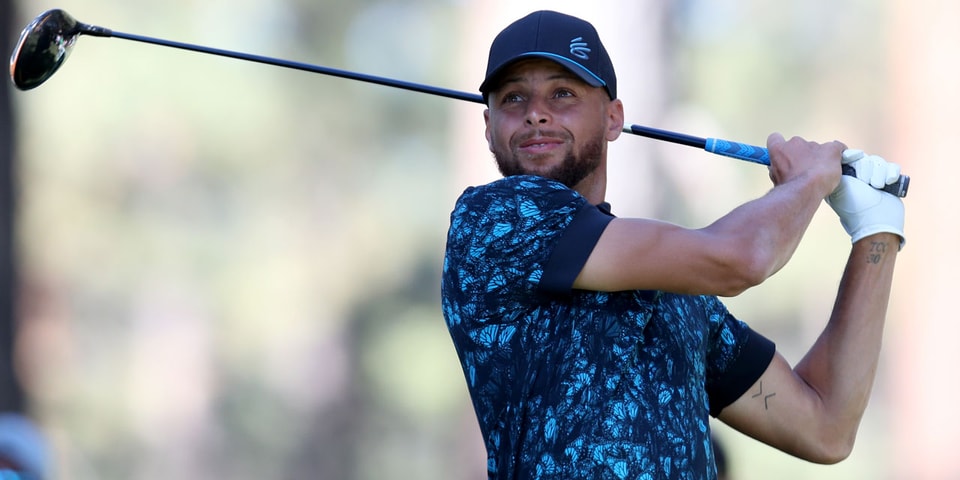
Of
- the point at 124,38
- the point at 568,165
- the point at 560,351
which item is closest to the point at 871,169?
the point at 568,165

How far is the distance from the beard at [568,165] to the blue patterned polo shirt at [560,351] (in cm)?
16

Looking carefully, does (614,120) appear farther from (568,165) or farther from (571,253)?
(571,253)

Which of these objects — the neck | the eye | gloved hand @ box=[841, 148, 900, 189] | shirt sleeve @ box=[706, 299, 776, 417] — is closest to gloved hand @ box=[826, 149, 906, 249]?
gloved hand @ box=[841, 148, 900, 189]

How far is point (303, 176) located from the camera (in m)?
11.7

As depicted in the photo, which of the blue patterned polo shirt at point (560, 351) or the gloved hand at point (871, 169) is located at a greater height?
the gloved hand at point (871, 169)

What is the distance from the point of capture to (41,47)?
325 cm

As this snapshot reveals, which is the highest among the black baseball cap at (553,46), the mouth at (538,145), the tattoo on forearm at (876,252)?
the black baseball cap at (553,46)

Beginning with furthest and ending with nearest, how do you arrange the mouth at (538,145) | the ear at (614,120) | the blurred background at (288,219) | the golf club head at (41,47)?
the blurred background at (288,219) → the golf club head at (41,47) → the ear at (614,120) → the mouth at (538,145)

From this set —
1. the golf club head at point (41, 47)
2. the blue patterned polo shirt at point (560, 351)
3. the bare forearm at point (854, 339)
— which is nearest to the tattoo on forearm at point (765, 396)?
the bare forearm at point (854, 339)

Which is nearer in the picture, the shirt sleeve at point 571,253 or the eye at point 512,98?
the shirt sleeve at point 571,253

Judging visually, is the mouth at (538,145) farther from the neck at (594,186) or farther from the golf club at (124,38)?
the golf club at (124,38)

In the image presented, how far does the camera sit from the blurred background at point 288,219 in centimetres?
1062

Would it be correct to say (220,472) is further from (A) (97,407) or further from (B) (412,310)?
(B) (412,310)

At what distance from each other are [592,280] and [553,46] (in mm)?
611
